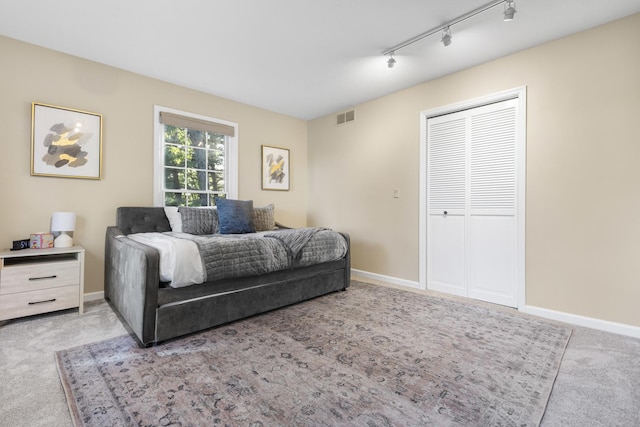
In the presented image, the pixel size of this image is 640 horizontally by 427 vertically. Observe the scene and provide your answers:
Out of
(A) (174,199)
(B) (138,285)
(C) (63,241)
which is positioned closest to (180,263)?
(B) (138,285)

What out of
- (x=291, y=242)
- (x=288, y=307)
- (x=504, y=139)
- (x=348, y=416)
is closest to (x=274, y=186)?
(x=291, y=242)

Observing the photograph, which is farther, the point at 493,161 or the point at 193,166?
the point at 193,166

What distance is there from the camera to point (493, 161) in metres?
3.05

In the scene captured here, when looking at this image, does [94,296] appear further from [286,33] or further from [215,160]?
[286,33]

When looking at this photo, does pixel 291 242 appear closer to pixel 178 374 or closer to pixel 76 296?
pixel 178 374

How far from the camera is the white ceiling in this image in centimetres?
223

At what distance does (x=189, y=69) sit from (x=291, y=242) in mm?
2195

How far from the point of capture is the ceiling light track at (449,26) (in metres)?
2.12

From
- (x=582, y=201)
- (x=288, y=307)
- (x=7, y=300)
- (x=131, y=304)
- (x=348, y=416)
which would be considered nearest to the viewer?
(x=348, y=416)

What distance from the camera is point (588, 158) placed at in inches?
97.0

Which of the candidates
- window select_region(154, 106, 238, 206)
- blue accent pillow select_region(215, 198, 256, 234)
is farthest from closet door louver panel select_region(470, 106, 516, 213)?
window select_region(154, 106, 238, 206)

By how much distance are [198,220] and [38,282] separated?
55.0 inches

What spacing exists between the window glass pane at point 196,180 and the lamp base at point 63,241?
1.33 m

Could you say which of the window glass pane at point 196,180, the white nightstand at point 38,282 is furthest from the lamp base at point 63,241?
the window glass pane at point 196,180
